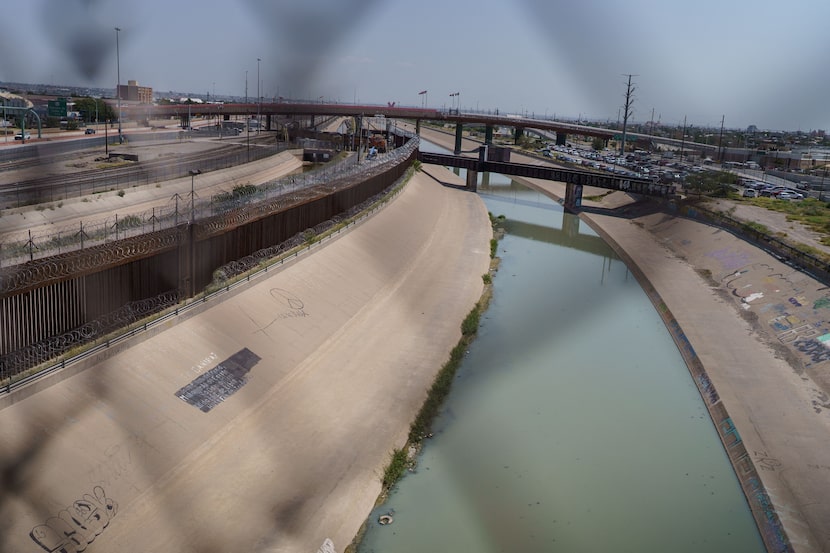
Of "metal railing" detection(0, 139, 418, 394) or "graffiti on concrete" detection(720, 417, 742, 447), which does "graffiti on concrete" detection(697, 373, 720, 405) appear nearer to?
"graffiti on concrete" detection(720, 417, 742, 447)

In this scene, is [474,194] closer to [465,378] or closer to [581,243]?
[581,243]

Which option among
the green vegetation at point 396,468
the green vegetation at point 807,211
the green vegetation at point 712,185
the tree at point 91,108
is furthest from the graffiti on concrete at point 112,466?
the tree at point 91,108

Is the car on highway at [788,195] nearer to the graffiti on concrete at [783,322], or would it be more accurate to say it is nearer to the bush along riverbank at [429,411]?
the graffiti on concrete at [783,322]

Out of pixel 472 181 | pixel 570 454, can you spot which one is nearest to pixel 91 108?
pixel 472 181

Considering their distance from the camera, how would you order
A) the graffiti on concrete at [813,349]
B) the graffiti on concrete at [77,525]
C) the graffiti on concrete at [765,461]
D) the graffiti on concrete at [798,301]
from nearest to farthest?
the graffiti on concrete at [77,525]
the graffiti on concrete at [765,461]
the graffiti on concrete at [813,349]
the graffiti on concrete at [798,301]

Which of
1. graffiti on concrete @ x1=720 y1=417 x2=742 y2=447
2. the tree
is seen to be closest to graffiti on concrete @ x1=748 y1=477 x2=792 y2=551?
graffiti on concrete @ x1=720 y1=417 x2=742 y2=447

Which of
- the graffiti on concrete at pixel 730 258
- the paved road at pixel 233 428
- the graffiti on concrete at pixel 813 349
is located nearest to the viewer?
the paved road at pixel 233 428

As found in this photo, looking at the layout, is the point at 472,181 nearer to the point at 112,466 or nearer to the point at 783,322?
the point at 783,322
